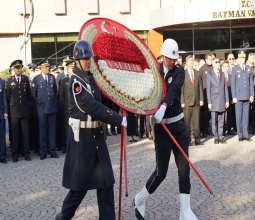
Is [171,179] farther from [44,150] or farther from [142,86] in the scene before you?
[44,150]

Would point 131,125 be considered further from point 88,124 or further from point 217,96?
point 88,124

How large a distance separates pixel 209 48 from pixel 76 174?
20856 millimetres

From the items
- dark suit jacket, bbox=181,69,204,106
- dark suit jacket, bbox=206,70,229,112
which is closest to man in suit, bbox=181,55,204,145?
dark suit jacket, bbox=181,69,204,106

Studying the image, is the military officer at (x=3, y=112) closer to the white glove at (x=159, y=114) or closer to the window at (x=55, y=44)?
the white glove at (x=159, y=114)

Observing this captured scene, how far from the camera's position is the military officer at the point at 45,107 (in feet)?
34.3

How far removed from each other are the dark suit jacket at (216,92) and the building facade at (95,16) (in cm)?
1248

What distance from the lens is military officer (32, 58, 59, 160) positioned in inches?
411

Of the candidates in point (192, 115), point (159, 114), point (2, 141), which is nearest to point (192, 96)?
point (192, 115)

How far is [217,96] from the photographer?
463 inches

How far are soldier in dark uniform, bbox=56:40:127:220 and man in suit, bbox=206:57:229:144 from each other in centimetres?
709

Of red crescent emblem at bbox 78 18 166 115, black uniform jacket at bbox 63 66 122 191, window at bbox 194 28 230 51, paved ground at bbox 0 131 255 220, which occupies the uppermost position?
window at bbox 194 28 230 51

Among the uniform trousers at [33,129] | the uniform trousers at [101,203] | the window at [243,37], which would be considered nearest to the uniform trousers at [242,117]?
the uniform trousers at [33,129]

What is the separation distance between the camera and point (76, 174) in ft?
16.3

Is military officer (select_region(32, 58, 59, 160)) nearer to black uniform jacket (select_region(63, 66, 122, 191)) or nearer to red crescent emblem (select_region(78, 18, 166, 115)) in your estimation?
red crescent emblem (select_region(78, 18, 166, 115))
